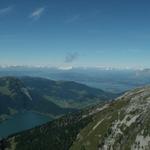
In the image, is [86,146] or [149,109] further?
[86,146]

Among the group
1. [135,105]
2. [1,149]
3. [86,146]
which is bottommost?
[86,146]

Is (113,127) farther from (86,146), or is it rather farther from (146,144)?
(146,144)


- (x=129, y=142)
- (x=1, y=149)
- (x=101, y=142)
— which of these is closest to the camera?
(x=1, y=149)

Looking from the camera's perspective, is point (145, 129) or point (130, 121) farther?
point (130, 121)

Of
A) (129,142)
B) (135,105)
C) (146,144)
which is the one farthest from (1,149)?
(135,105)

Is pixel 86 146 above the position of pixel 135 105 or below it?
below

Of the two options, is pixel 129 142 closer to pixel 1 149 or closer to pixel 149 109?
pixel 149 109

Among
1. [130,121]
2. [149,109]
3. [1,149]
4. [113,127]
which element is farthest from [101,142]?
[1,149]

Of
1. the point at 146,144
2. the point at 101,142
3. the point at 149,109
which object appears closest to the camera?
the point at 146,144

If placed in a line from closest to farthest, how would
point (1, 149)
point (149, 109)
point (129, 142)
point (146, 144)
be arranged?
1. point (1, 149)
2. point (146, 144)
3. point (129, 142)
4. point (149, 109)
